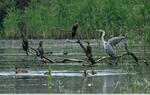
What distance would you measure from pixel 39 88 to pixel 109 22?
23726 mm

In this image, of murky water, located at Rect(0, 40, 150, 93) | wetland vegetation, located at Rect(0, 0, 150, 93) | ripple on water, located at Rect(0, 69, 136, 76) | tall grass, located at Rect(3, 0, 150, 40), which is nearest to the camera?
murky water, located at Rect(0, 40, 150, 93)

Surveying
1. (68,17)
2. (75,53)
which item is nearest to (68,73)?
(75,53)

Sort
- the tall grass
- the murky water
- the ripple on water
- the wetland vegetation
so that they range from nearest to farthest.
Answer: the murky water
the wetland vegetation
the ripple on water
the tall grass

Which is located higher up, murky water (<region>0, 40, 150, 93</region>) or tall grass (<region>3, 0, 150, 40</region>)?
tall grass (<region>3, 0, 150, 40</region>)

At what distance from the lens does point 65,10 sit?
4044cm

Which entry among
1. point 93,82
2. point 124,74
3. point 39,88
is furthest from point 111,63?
point 39,88

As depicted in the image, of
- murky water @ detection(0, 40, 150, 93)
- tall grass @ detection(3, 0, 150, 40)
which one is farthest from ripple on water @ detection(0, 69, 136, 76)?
tall grass @ detection(3, 0, 150, 40)

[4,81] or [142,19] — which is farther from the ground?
[142,19]

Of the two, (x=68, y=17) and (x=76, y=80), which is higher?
(x=68, y=17)

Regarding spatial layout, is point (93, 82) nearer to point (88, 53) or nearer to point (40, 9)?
point (88, 53)

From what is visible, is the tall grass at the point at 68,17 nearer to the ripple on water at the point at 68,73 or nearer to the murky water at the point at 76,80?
the murky water at the point at 76,80

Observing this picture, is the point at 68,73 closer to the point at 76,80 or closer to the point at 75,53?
the point at 76,80

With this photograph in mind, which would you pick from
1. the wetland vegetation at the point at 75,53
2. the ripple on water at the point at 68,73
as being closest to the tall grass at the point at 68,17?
the wetland vegetation at the point at 75,53

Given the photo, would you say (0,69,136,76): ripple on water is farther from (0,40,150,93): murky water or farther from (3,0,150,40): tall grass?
(3,0,150,40): tall grass
